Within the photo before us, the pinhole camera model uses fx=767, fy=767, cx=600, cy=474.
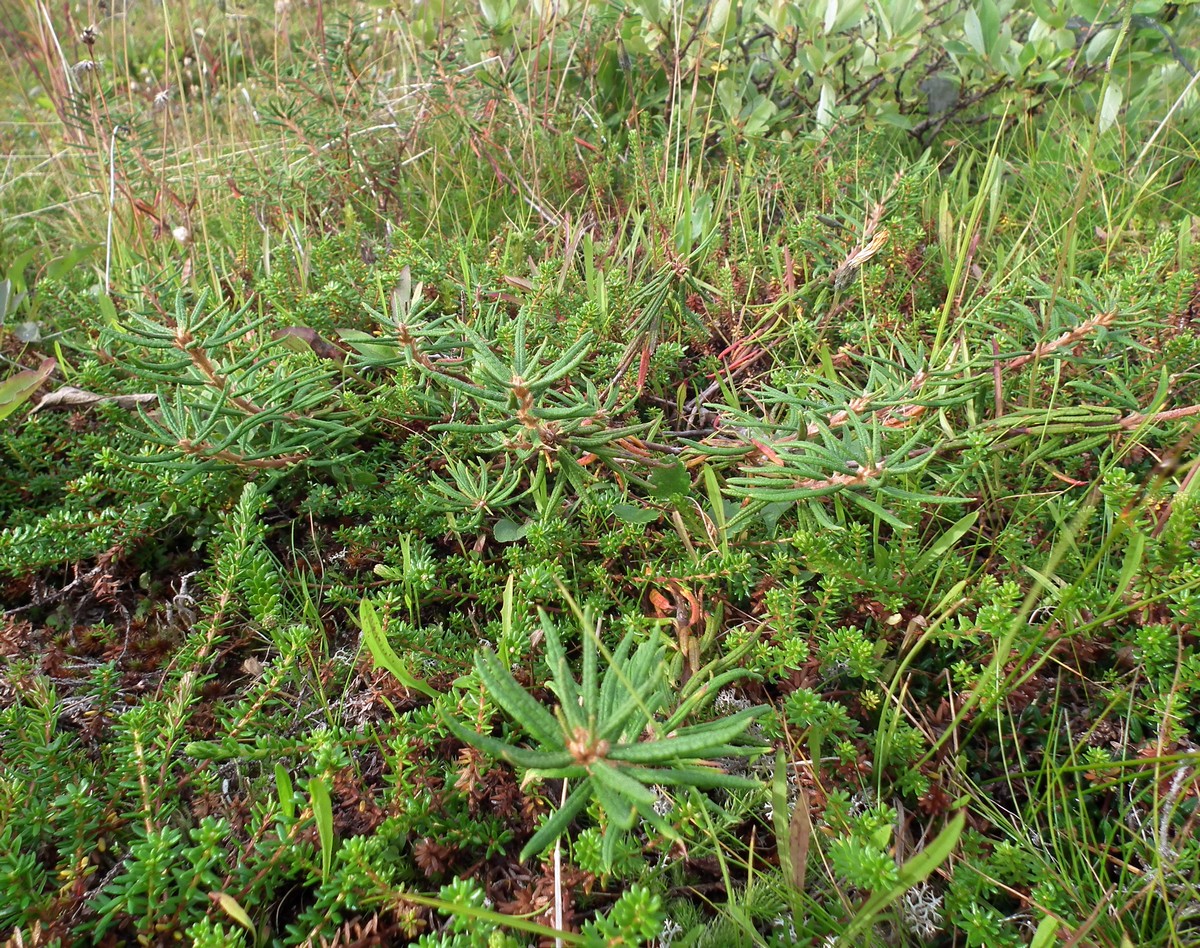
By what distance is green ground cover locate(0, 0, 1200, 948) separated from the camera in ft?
3.55

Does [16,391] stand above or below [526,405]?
below

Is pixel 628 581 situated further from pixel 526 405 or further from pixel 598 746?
pixel 598 746

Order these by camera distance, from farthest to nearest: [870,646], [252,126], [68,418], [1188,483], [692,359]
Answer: [252,126]
[692,359]
[68,418]
[1188,483]
[870,646]

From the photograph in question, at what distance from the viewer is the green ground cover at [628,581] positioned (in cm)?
108

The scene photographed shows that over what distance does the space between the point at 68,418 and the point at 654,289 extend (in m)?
1.57

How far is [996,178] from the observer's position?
7.55ft

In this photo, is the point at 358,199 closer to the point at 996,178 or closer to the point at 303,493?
the point at 303,493

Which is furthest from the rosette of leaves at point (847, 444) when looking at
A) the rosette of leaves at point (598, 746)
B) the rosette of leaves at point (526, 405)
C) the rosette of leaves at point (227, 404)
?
the rosette of leaves at point (227, 404)

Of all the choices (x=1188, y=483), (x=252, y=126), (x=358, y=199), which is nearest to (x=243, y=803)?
(x=1188, y=483)

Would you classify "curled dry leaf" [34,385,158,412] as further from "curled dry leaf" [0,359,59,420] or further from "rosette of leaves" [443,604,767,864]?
"rosette of leaves" [443,604,767,864]

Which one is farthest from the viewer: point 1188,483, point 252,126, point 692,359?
point 252,126

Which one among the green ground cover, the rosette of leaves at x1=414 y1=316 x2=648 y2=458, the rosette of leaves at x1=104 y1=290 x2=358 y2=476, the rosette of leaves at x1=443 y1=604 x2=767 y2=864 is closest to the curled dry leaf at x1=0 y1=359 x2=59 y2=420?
the green ground cover

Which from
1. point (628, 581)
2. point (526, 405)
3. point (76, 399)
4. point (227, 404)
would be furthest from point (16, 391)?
point (628, 581)

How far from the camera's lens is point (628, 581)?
5.12 ft
